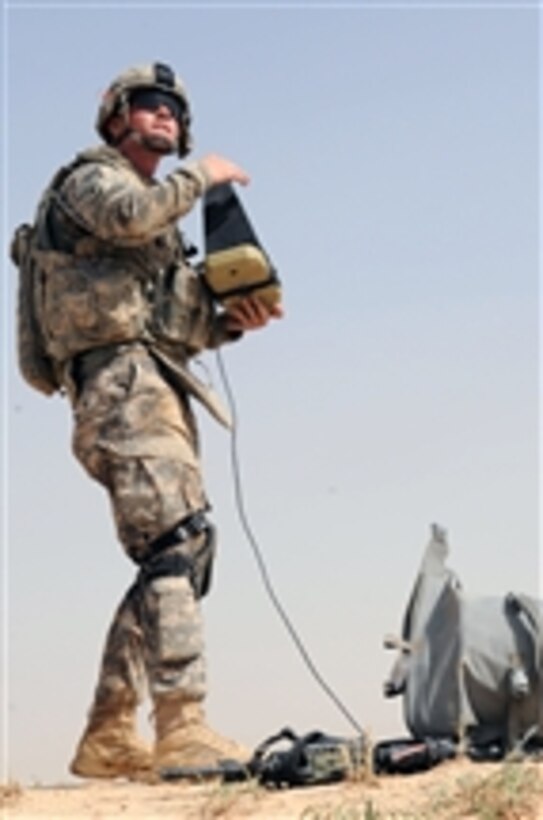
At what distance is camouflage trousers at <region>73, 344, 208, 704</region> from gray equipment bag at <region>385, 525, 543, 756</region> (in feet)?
2.53

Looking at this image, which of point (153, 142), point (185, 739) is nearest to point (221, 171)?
point (153, 142)

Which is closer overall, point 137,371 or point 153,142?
point 137,371

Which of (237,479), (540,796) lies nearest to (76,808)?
(540,796)

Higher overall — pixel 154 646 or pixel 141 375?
pixel 141 375

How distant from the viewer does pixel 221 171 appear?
21.7 ft

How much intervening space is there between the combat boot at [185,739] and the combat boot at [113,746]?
0.20m

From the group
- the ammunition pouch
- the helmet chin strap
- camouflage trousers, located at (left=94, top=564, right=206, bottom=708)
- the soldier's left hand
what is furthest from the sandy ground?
the helmet chin strap

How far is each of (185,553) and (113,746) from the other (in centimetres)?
76

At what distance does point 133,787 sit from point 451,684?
1.09m

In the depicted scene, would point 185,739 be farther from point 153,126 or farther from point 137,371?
point 153,126

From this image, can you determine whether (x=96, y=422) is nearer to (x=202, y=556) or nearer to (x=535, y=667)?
(x=202, y=556)

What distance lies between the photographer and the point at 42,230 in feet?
22.1

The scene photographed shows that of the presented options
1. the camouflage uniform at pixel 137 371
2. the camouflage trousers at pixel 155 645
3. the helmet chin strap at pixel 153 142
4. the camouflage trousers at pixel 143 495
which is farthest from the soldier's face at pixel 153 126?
the camouflage trousers at pixel 155 645

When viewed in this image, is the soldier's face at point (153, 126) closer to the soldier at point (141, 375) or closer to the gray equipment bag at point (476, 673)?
the soldier at point (141, 375)
